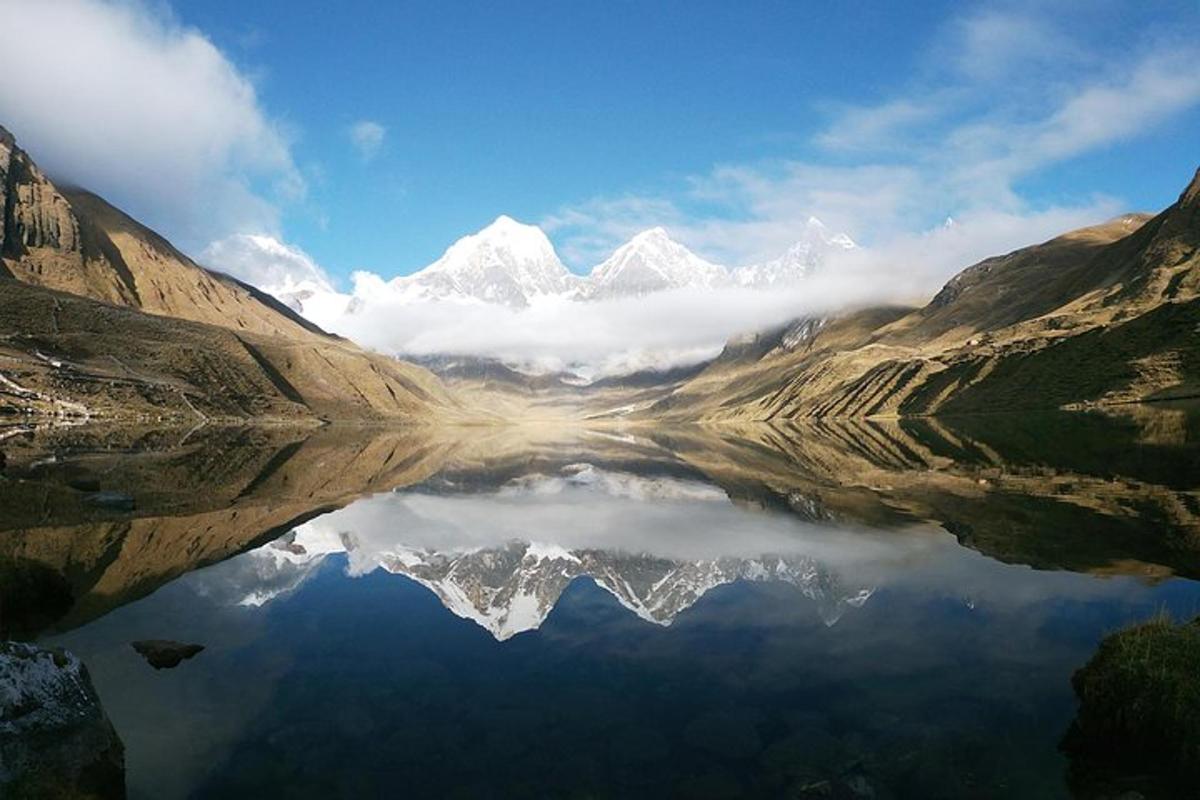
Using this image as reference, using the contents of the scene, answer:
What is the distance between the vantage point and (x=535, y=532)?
4900 cm

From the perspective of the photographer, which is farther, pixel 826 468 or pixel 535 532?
pixel 826 468

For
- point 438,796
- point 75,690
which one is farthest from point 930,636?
point 75,690

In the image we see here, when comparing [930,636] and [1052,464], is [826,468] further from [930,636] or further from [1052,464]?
[930,636]

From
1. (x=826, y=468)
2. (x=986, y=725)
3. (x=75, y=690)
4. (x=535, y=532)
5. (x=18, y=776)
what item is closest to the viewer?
(x=18, y=776)

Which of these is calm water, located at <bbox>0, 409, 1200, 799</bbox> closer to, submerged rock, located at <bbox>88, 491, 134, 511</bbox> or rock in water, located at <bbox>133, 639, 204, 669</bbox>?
submerged rock, located at <bbox>88, 491, 134, 511</bbox>

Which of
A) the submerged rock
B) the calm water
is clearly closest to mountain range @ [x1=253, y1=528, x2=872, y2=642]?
the calm water

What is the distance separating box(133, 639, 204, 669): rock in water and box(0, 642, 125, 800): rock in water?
644 cm

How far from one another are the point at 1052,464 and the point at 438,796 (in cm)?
7061

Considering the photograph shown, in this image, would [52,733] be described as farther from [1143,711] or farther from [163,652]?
[1143,711]

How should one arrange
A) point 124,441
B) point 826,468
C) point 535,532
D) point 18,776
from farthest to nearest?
point 124,441
point 826,468
point 535,532
point 18,776

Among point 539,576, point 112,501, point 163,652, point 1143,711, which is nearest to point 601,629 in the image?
point 163,652

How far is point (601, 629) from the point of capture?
26797 mm

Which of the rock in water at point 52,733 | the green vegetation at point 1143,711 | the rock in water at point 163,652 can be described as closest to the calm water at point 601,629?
the rock in water at point 163,652

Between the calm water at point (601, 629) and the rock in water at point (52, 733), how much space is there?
127 centimetres
